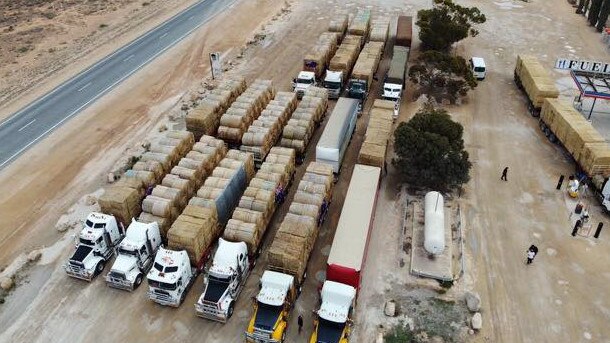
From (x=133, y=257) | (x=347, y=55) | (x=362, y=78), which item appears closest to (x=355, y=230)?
(x=133, y=257)

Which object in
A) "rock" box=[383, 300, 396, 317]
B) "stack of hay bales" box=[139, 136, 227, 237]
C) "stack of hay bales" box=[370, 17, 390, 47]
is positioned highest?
"stack of hay bales" box=[139, 136, 227, 237]

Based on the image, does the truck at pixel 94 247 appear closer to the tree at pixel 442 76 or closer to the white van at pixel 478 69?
the tree at pixel 442 76

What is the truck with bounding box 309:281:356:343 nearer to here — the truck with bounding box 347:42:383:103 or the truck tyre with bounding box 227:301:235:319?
the truck tyre with bounding box 227:301:235:319

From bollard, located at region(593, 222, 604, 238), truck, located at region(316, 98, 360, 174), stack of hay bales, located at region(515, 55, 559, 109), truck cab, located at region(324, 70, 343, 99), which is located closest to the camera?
bollard, located at region(593, 222, 604, 238)

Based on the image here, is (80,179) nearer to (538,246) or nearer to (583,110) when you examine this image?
(538,246)

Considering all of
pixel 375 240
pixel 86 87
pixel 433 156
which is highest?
pixel 433 156

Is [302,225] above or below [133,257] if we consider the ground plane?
above

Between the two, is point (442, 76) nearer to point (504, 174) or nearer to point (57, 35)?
point (504, 174)

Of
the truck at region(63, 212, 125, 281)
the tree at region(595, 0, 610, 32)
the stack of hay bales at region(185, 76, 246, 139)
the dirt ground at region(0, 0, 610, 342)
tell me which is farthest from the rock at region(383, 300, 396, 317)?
the tree at region(595, 0, 610, 32)
